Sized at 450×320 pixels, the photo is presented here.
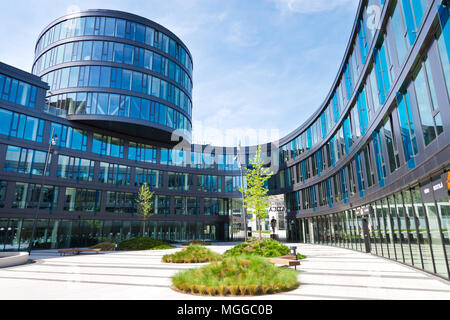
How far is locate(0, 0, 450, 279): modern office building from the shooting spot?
1159 centimetres

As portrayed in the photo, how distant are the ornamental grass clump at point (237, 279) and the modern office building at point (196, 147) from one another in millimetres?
6004

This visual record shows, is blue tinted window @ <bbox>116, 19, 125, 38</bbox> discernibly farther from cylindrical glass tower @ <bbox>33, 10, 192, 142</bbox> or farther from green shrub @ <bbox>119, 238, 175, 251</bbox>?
green shrub @ <bbox>119, 238, 175, 251</bbox>

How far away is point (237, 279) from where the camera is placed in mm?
9023

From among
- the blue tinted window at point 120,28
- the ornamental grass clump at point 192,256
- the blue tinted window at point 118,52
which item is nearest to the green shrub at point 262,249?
the ornamental grass clump at point 192,256

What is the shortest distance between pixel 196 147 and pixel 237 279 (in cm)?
4208

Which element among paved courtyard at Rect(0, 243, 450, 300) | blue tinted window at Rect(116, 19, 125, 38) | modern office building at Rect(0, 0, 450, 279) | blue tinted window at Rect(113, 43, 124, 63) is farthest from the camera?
blue tinted window at Rect(116, 19, 125, 38)

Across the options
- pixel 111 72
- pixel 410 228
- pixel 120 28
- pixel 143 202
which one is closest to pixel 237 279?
pixel 410 228

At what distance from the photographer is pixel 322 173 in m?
33.1

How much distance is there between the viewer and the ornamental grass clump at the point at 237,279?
8.70 meters

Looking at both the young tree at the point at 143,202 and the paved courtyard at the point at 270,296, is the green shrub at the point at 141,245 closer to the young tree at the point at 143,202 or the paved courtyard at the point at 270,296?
the young tree at the point at 143,202

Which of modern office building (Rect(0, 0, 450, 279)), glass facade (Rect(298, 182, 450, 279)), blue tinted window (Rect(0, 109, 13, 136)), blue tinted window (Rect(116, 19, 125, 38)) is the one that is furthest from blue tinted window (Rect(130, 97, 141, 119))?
glass facade (Rect(298, 182, 450, 279))

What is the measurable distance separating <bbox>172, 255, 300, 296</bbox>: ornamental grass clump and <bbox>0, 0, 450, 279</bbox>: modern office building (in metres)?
6.00

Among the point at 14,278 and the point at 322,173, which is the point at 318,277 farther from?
the point at 322,173
